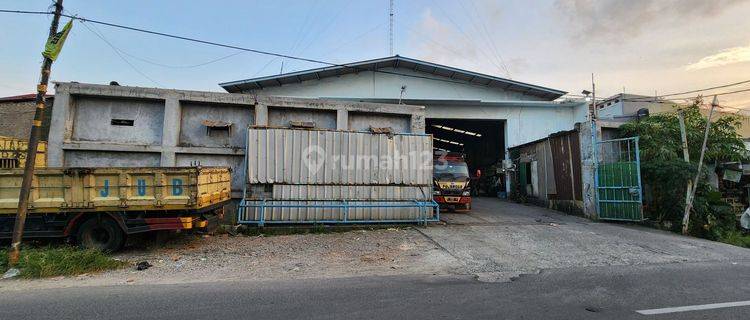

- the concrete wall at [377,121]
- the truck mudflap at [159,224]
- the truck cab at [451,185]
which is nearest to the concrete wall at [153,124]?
the concrete wall at [377,121]

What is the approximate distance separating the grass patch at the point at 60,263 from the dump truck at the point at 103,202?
85 centimetres

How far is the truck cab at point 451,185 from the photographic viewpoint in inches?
563

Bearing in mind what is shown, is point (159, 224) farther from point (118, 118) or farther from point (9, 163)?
point (118, 118)

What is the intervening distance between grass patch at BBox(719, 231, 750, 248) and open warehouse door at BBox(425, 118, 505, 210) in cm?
1016

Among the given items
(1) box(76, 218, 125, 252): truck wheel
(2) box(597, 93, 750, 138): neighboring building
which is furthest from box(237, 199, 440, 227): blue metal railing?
(2) box(597, 93, 750, 138): neighboring building

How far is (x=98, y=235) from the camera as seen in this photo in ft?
27.0

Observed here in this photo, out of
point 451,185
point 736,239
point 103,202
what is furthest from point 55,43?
point 736,239

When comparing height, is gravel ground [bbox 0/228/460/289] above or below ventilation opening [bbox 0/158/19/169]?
below

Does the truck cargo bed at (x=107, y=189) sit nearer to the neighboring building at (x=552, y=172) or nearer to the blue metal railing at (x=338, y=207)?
the blue metal railing at (x=338, y=207)

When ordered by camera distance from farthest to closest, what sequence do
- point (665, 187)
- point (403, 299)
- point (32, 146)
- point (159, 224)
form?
point (665, 187) < point (159, 224) < point (32, 146) < point (403, 299)

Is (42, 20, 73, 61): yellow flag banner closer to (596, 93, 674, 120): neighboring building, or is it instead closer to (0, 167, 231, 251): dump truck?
(0, 167, 231, 251): dump truck

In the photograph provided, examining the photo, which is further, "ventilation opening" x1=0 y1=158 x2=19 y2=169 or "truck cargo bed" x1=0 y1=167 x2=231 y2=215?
"ventilation opening" x1=0 y1=158 x2=19 y2=169

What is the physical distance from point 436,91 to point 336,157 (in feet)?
37.0

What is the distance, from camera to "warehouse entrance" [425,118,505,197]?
23.0 meters
